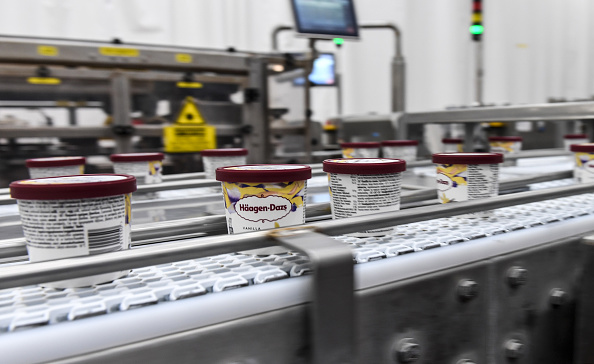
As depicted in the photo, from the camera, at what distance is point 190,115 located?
6.03 feet

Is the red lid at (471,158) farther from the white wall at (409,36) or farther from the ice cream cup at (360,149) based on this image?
the white wall at (409,36)

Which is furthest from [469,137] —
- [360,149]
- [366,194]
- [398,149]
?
[366,194]

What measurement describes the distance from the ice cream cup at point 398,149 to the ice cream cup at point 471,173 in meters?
0.61

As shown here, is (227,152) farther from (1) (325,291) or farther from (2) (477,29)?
(2) (477,29)

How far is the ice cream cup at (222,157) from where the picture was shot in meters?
0.99

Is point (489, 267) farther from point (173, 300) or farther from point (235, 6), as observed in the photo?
point (235, 6)

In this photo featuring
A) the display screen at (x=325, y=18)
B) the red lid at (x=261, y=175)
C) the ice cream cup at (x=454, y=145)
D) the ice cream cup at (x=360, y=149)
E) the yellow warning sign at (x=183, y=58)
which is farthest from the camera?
the display screen at (x=325, y=18)

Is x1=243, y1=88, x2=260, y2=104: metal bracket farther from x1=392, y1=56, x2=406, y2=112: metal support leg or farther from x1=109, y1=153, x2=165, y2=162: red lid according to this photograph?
x1=109, y1=153, x2=165, y2=162: red lid

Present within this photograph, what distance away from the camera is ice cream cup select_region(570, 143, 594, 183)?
87 cm

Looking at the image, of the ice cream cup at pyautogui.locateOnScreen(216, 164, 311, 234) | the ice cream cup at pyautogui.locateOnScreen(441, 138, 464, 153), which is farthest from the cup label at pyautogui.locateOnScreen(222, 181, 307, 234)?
the ice cream cup at pyautogui.locateOnScreen(441, 138, 464, 153)

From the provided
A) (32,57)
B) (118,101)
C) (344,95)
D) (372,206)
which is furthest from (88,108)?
(344,95)

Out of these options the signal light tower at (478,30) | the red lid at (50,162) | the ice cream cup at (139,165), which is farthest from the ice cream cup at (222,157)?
the signal light tower at (478,30)

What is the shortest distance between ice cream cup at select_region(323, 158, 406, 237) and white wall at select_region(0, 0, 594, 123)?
2.76 meters

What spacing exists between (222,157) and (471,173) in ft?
1.73
